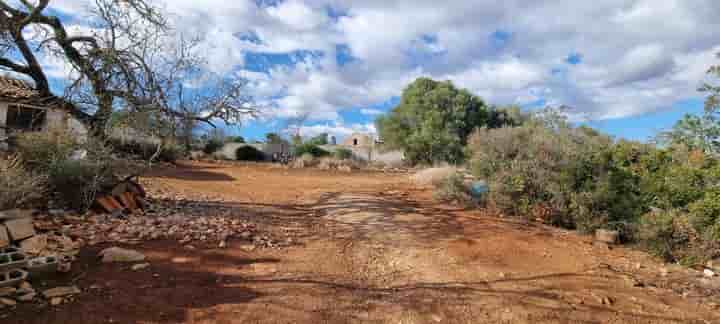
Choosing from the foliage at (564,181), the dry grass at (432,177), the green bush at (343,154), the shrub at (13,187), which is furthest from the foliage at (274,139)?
the shrub at (13,187)

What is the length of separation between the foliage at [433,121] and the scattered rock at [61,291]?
57.1ft

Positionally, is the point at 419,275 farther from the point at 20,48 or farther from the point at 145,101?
the point at 20,48

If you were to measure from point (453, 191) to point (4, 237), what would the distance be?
7.12 meters

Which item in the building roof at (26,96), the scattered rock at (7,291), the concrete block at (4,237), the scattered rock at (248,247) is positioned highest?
the building roof at (26,96)

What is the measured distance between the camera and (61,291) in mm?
2570

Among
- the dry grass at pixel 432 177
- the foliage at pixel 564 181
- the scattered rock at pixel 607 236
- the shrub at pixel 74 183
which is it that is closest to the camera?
the shrub at pixel 74 183

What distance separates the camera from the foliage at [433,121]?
1884cm

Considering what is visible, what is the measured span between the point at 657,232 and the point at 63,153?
9.13m

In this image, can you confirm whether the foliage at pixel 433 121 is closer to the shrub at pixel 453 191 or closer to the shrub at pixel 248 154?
the shrub at pixel 248 154

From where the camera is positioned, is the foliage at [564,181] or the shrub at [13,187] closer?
the shrub at [13,187]

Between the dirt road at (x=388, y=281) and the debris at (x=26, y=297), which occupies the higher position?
the debris at (x=26, y=297)

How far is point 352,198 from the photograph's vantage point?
7.53m

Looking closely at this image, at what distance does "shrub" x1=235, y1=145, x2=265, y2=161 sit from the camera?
19.5m

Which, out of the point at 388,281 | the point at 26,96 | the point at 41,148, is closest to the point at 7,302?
the point at 388,281
